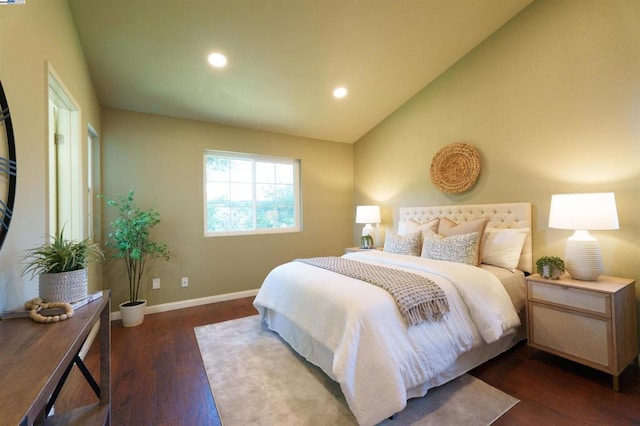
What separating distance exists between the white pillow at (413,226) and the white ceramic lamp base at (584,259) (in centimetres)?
122

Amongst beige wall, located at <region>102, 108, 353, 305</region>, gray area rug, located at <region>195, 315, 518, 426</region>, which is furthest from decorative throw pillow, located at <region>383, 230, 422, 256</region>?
beige wall, located at <region>102, 108, 353, 305</region>

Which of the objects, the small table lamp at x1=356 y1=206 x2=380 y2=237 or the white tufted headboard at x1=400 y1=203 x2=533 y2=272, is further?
the small table lamp at x1=356 y1=206 x2=380 y2=237

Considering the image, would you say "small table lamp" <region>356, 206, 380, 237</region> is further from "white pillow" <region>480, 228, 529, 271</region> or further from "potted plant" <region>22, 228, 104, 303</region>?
"potted plant" <region>22, 228, 104, 303</region>

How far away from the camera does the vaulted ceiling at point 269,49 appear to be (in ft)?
7.58

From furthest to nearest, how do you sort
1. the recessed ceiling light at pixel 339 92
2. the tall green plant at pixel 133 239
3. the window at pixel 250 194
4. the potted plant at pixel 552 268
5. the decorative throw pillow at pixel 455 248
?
the window at pixel 250 194
the recessed ceiling light at pixel 339 92
the tall green plant at pixel 133 239
the decorative throw pillow at pixel 455 248
the potted plant at pixel 552 268

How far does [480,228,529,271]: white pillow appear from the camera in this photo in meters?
2.65

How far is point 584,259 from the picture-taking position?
2.08 meters

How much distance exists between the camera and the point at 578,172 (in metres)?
2.44

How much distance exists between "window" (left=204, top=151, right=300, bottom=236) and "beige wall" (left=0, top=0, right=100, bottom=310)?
6.84ft

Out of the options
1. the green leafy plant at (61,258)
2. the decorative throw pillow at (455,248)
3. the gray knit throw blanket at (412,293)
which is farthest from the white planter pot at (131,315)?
the decorative throw pillow at (455,248)

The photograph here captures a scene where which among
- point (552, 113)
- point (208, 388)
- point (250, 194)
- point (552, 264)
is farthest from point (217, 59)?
point (552, 264)

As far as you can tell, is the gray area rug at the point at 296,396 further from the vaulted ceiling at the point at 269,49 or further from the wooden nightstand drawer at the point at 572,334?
the vaulted ceiling at the point at 269,49

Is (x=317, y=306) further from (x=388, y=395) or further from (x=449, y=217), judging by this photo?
(x=449, y=217)

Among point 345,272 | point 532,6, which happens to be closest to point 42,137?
point 345,272
